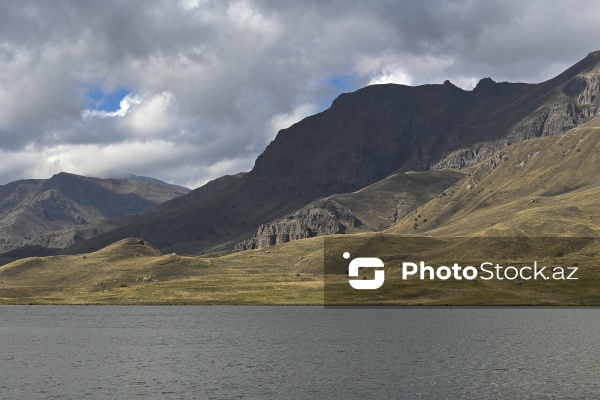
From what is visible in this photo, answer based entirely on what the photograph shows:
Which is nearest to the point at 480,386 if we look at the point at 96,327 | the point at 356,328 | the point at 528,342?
the point at 528,342

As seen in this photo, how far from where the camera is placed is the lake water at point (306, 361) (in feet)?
278

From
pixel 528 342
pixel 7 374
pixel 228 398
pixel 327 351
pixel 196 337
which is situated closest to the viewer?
pixel 228 398

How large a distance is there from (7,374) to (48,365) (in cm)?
1021

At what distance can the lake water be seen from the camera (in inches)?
3332

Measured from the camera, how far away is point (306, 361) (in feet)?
375

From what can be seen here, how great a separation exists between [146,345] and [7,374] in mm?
44688

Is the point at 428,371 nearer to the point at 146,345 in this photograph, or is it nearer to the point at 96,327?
the point at 146,345

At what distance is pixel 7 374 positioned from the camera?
99.1 meters

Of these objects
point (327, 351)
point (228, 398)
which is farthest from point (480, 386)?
point (327, 351)

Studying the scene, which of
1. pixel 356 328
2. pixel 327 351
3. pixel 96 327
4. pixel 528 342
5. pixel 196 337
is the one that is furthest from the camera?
pixel 96 327

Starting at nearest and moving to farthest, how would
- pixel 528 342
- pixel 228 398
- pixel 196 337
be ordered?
pixel 228 398
pixel 528 342
pixel 196 337

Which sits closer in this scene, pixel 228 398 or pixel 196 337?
pixel 228 398

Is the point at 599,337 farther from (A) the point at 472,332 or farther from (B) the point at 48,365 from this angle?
(B) the point at 48,365

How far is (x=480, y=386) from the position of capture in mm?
86562
